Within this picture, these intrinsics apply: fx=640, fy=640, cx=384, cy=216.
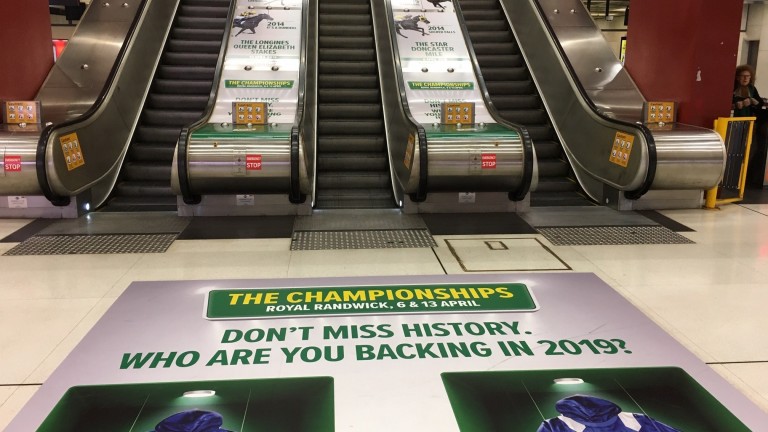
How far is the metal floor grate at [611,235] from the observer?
5.29 m

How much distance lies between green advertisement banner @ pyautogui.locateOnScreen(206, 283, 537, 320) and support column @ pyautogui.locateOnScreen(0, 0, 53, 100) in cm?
399

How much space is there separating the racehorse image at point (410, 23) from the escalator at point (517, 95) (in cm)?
98

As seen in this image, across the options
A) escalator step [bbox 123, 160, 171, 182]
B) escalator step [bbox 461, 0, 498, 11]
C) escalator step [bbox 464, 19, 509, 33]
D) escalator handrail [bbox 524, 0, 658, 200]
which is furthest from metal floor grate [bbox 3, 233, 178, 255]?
escalator step [bbox 461, 0, 498, 11]

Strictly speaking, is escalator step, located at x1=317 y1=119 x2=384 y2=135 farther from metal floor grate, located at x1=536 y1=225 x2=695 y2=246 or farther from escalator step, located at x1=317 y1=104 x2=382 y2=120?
metal floor grate, located at x1=536 y1=225 x2=695 y2=246

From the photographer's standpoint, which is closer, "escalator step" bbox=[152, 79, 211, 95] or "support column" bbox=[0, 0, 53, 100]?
"support column" bbox=[0, 0, 53, 100]

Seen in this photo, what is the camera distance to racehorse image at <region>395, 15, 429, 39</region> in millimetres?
8372

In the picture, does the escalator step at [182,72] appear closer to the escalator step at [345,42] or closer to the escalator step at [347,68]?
the escalator step at [347,68]

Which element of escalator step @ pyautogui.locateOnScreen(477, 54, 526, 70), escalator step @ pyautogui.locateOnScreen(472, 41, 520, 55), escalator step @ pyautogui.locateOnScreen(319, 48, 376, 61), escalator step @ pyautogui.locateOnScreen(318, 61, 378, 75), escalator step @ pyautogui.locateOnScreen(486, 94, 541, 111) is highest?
escalator step @ pyautogui.locateOnScreen(472, 41, 520, 55)

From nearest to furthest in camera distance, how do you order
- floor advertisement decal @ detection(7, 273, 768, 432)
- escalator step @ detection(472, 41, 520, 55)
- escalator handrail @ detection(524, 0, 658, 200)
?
floor advertisement decal @ detection(7, 273, 768, 432) → escalator handrail @ detection(524, 0, 658, 200) → escalator step @ detection(472, 41, 520, 55)

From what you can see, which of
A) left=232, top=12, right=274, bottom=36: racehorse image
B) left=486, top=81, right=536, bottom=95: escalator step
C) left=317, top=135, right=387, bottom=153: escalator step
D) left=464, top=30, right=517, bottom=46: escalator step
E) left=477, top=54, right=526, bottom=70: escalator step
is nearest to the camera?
left=317, top=135, right=387, bottom=153: escalator step

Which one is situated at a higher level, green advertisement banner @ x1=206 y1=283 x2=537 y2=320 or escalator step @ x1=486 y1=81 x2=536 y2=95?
escalator step @ x1=486 y1=81 x2=536 y2=95

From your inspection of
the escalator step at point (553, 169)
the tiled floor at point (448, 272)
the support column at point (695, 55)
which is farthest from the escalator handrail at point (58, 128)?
the support column at point (695, 55)

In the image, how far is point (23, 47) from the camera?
643cm

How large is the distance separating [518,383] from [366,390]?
26.1 inches
